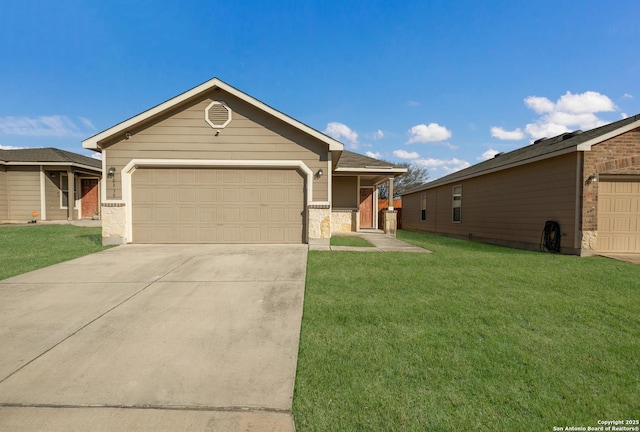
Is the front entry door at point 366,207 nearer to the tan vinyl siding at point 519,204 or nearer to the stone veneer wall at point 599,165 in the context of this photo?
the tan vinyl siding at point 519,204

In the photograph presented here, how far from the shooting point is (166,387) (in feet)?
8.06

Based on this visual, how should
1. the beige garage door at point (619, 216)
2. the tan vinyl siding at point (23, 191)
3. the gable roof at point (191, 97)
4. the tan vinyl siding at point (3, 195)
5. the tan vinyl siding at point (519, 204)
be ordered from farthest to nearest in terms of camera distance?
1. the tan vinyl siding at point (23, 191)
2. the tan vinyl siding at point (3, 195)
3. the tan vinyl siding at point (519, 204)
4. the beige garage door at point (619, 216)
5. the gable roof at point (191, 97)

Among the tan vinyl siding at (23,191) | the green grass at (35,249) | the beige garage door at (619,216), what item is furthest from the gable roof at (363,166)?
the tan vinyl siding at (23,191)

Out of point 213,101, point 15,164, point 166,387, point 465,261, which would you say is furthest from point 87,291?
point 15,164

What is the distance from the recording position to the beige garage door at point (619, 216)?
873cm

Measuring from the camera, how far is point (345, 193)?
14047 mm

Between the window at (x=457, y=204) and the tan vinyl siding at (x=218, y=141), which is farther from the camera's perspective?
the window at (x=457, y=204)

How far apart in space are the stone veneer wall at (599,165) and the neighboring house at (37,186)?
2133 centimetres

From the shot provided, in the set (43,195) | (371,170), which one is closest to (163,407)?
(371,170)

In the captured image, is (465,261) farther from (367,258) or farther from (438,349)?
(438,349)

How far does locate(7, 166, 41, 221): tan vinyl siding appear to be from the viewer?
15.4 meters

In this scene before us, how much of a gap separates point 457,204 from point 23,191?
2247cm

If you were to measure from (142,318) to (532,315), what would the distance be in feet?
16.2

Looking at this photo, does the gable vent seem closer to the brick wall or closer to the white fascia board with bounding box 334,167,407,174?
the white fascia board with bounding box 334,167,407,174
